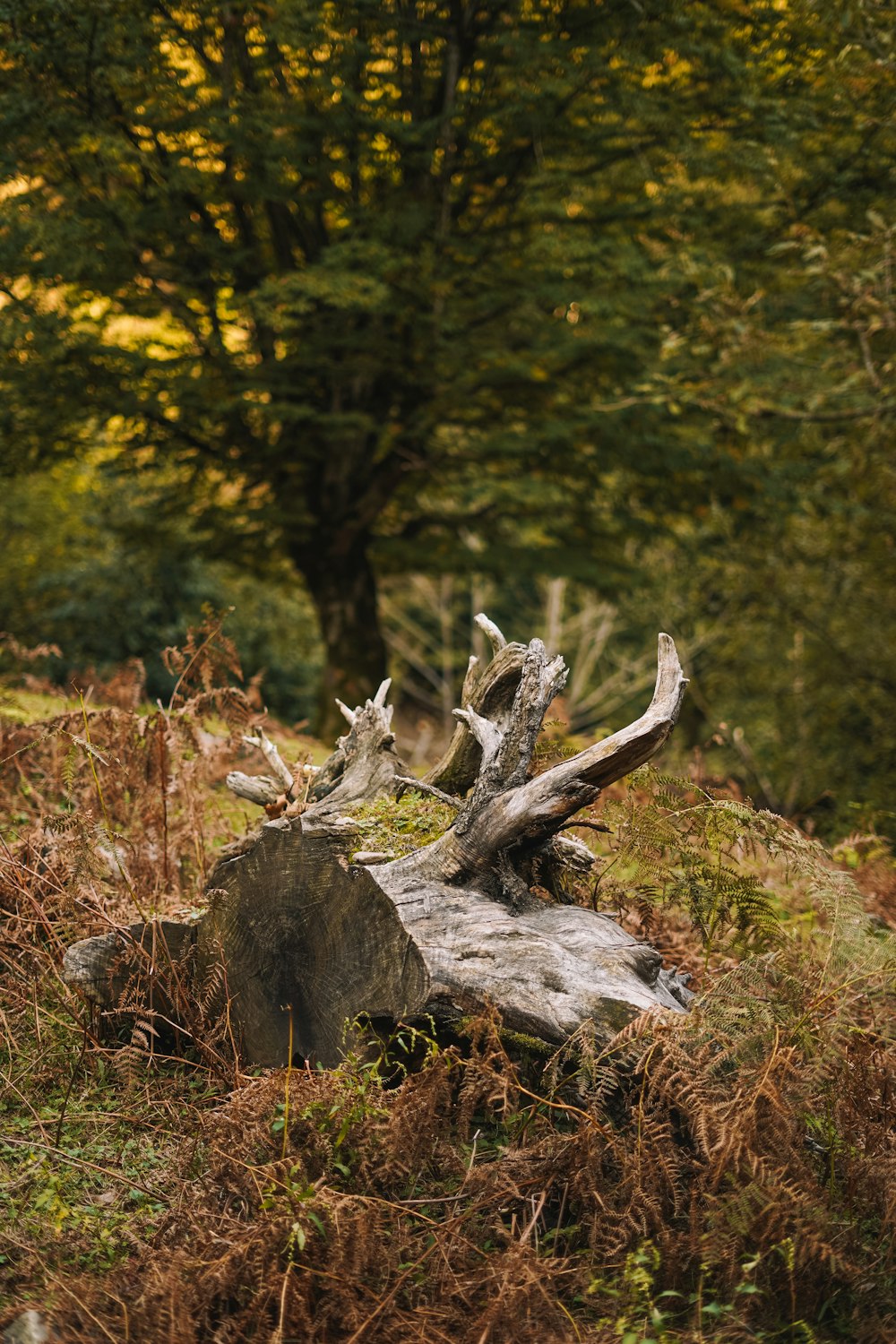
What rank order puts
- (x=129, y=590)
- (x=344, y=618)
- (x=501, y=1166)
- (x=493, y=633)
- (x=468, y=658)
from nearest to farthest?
(x=501, y=1166) → (x=493, y=633) → (x=468, y=658) → (x=344, y=618) → (x=129, y=590)

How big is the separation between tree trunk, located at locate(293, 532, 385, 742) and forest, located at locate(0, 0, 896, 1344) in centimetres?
6

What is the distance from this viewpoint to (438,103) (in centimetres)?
1130

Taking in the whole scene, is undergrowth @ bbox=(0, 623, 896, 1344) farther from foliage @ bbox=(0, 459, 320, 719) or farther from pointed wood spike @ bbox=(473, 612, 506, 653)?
foliage @ bbox=(0, 459, 320, 719)

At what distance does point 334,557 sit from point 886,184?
7097 millimetres

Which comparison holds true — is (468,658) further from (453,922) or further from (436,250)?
(453,922)

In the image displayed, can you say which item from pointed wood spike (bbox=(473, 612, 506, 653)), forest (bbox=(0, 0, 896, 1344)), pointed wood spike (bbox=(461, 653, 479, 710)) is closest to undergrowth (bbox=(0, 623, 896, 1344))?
forest (bbox=(0, 0, 896, 1344))

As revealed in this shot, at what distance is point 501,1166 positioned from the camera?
11.0 ft

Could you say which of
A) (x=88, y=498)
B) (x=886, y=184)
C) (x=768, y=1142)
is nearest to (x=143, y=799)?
(x=768, y=1142)

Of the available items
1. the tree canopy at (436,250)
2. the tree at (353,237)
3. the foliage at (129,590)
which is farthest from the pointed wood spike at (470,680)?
the foliage at (129,590)

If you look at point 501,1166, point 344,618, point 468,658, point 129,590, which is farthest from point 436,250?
→ point 501,1166

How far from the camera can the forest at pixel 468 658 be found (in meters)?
3.27

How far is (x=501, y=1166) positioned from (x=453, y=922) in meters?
0.88

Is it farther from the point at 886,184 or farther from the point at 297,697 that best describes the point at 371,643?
the point at 886,184

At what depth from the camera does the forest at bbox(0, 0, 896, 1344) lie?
10.7 ft
